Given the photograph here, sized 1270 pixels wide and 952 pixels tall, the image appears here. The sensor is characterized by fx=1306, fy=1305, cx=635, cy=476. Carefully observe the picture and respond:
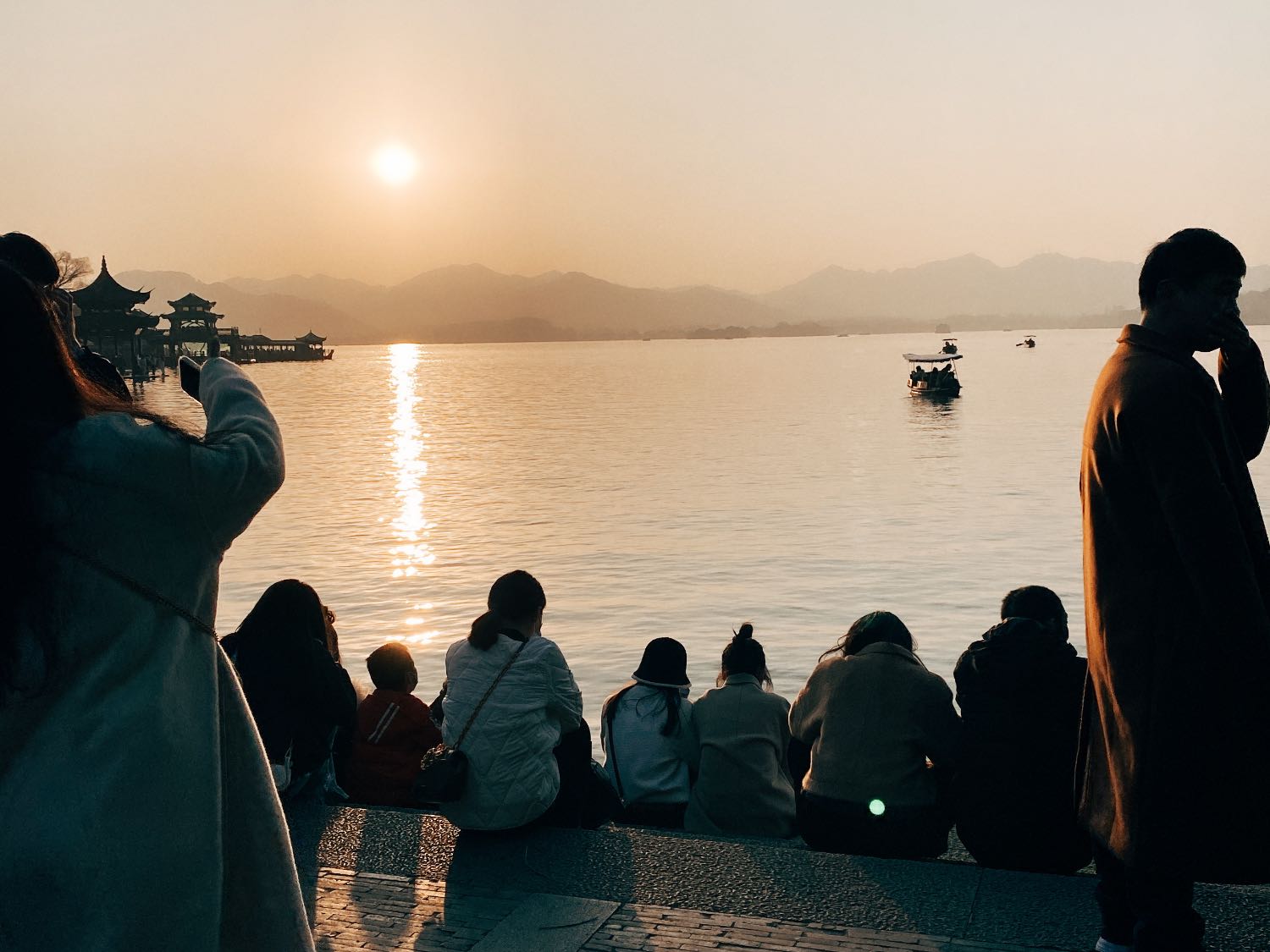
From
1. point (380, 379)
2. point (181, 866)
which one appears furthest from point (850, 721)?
point (380, 379)

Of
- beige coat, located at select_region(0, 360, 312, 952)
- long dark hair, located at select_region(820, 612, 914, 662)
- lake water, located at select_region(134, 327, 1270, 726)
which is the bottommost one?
lake water, located at select_region(134, 327, 1270, 726)

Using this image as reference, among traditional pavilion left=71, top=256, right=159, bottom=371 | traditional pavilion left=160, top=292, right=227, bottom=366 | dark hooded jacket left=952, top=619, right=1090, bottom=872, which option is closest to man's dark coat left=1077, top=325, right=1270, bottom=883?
dark hooded jacket left=952, top=619, right=1090, bottom=872

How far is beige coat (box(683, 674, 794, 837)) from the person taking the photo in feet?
17.4

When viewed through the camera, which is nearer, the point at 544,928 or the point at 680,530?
the point at 544,928

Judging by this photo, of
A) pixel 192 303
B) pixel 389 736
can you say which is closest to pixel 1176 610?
pixel 389 736

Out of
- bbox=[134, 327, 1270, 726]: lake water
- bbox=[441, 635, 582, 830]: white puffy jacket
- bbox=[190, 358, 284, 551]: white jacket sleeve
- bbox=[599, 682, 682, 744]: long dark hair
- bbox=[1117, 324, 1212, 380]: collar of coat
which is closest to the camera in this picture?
bbox=[190, 358, 284, 551]: white jacket sleeve

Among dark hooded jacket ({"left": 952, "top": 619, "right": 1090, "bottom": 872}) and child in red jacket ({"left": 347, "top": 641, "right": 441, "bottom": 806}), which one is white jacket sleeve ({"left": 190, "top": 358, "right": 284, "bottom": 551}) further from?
child in red jacket ({"left": 347, "top": 641, "right": 441, "bottom": 806})

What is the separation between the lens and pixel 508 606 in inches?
195

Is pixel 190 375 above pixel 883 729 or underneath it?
above

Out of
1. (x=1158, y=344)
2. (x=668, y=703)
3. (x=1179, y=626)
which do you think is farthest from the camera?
(x=668, y=703)

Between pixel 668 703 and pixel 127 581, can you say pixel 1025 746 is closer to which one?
pixel 668 703

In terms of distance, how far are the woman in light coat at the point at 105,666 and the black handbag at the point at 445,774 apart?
2.42 meters

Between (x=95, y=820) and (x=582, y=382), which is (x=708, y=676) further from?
(x=582, y=382)

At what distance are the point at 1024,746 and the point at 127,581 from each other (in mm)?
3264
